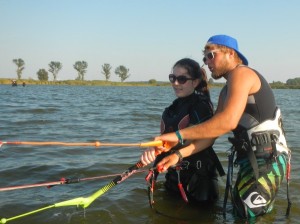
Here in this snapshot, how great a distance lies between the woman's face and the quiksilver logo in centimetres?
168

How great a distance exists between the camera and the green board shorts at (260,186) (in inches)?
169

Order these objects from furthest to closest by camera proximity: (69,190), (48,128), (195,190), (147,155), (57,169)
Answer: (48,128), (57,169), (69,190), (195,190), (147,155)

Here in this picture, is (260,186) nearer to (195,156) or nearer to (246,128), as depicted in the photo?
(246,128)

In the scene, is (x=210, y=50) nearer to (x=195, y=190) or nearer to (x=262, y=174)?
(x=262, y=174)

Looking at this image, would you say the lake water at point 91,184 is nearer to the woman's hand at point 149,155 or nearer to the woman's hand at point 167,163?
the woman's hand at point 167,163

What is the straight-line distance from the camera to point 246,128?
14.4ft

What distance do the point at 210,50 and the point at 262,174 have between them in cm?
163

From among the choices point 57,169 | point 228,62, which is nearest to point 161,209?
point 228,62

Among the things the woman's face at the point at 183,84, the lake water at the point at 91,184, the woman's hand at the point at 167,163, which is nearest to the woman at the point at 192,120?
the woman's face at the point at 183,84

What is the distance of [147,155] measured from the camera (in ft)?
15.1

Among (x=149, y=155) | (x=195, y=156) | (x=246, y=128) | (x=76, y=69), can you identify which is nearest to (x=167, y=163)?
(x=149, y=155)

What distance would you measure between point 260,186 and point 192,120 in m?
1.25

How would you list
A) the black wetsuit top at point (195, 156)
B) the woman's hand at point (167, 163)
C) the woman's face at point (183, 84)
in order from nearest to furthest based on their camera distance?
the woman's hand at point (167, 163) → the black wetsuit top at point (195, 156) → the woman's face at point (183, 84)

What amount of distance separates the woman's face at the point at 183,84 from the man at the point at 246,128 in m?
0.57
